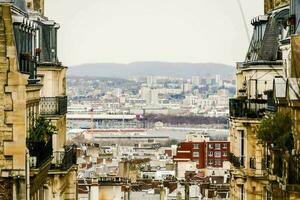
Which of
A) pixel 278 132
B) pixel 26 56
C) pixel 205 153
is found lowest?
pixel 205 153

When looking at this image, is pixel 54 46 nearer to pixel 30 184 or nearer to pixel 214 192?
pixel 30 184

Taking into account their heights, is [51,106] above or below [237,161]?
above

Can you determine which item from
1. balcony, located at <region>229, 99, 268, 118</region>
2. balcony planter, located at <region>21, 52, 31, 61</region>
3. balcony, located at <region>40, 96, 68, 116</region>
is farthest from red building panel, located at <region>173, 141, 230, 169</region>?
balcony planter, located at <region>21, 52, 31, 61</region>

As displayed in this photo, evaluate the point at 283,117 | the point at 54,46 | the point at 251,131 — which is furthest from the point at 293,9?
the point at 54,46

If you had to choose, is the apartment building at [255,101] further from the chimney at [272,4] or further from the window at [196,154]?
the window at [196,154]

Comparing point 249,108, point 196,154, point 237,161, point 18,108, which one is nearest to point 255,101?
point 249,108

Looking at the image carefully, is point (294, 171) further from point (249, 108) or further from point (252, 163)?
point (249, 108)
